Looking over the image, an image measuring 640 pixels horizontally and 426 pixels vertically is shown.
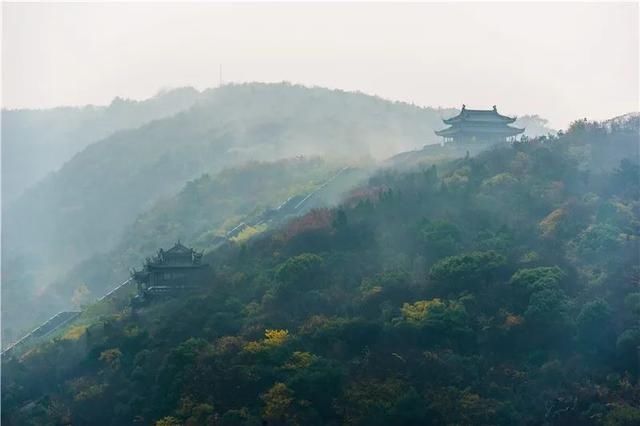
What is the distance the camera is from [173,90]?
511 ft

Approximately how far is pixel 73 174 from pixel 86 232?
14.6 metres

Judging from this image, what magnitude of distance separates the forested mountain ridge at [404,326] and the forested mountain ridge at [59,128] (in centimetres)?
9117

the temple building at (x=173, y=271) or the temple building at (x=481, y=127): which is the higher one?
the temple building at (x=481, y=127)

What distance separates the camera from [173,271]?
55625 millimetres

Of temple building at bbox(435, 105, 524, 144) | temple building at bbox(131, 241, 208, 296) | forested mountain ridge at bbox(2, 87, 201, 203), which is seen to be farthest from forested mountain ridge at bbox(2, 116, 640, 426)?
forested mountain ridge at bbox(2, 87, 201, 203)

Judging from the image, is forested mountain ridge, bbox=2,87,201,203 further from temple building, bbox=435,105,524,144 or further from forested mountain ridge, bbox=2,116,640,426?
forested mountain ridge, bbox=2,116,640,426

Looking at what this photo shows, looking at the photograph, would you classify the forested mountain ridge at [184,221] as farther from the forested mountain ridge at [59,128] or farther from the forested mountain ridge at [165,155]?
the forested mountain ridge at [59,128]

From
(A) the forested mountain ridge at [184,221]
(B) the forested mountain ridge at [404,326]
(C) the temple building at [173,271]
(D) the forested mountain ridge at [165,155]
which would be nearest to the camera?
(B) the forested mountain ridge at [404,326]

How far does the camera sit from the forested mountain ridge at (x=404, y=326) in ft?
129

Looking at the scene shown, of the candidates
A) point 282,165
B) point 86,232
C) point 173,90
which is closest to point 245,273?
point 282,165

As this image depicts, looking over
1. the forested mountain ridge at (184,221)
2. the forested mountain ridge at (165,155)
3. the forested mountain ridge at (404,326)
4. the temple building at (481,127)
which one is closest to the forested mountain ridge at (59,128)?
the forested mountain ridge at (165,155)

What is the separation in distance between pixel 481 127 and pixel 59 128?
95.9 metres

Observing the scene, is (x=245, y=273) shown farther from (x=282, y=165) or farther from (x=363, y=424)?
(x=282, y=165)

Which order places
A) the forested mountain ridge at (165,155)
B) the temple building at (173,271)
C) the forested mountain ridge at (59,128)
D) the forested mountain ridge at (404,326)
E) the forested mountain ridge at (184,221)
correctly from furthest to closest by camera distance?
the forested mountain ridge at (59,128), the forested mountain ridge at (165,155), the forested mountain ridge at (184,221), the temple building at (173,271), the forested mountain ridge at (404,326)
